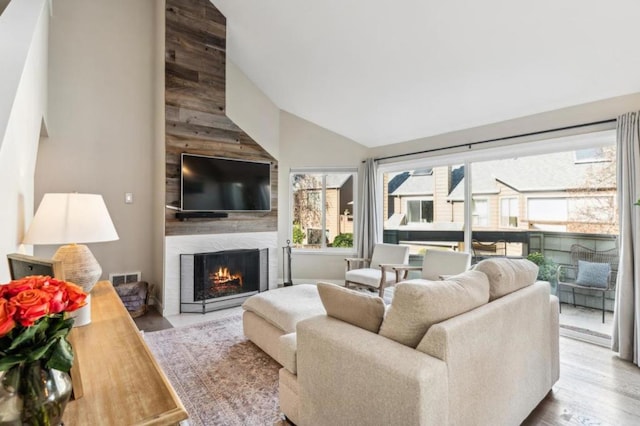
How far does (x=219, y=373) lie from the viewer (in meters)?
2.55

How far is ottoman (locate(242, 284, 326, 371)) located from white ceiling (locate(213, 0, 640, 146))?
260 cm

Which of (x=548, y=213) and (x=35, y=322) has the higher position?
(x=548, y=213)

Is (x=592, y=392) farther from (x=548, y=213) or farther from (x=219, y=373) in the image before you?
(x=219, y=373)

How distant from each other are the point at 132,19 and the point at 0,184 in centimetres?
384

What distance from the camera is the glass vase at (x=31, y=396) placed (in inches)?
26.7

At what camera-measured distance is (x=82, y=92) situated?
12.7ft

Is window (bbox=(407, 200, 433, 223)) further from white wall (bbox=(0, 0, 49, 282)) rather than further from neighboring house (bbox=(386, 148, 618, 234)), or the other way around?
white wall (bbox=(0, 0, 49, 282))

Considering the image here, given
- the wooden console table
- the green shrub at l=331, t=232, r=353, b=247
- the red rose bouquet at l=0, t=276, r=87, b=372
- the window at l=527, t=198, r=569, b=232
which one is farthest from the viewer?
the green shrub at l=331, t=232, r=353, b=247

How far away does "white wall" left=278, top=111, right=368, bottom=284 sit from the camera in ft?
18.0

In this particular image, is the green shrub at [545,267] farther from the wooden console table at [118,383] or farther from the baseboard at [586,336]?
the wooden console table at [118,383]

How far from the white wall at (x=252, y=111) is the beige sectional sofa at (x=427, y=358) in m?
3.74

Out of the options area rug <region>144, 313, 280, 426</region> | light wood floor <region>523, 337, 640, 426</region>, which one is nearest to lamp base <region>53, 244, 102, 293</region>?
area rug <region>144, 313, 280, 426</region>

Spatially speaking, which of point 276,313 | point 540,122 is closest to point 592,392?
point 276,313

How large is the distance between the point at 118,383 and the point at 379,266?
3935mm
